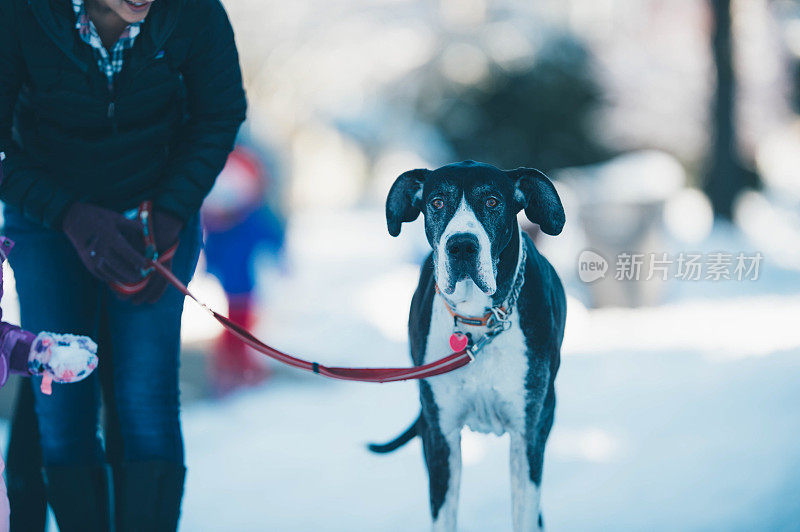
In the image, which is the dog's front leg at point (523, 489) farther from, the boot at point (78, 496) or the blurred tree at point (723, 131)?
the blurred tree at point (723, 131)

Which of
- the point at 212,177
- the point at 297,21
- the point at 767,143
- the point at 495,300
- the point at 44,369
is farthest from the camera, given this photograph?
the point at 297,21

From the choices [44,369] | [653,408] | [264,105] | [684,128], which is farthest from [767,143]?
[44,369]

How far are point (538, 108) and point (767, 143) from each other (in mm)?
4344

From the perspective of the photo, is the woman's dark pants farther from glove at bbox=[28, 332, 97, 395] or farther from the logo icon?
the logo icon

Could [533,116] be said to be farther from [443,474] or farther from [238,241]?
[443,474]

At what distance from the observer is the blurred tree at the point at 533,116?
1040cm

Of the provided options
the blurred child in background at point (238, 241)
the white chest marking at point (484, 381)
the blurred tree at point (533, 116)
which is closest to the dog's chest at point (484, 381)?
the white chest marking at point (484, 381)

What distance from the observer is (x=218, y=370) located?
4.07 m

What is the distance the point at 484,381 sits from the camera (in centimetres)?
181

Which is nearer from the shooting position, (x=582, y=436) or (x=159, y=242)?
(x=159, y=242)

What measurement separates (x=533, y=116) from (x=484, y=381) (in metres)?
9.14

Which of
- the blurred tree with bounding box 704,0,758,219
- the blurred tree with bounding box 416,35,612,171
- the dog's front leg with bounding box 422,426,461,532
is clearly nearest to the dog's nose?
the dog's front leg with bounding box 422,426,461,532

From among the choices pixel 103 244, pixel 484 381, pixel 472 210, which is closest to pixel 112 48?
pixel 103 244

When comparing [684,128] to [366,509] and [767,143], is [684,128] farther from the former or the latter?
[366,509]
